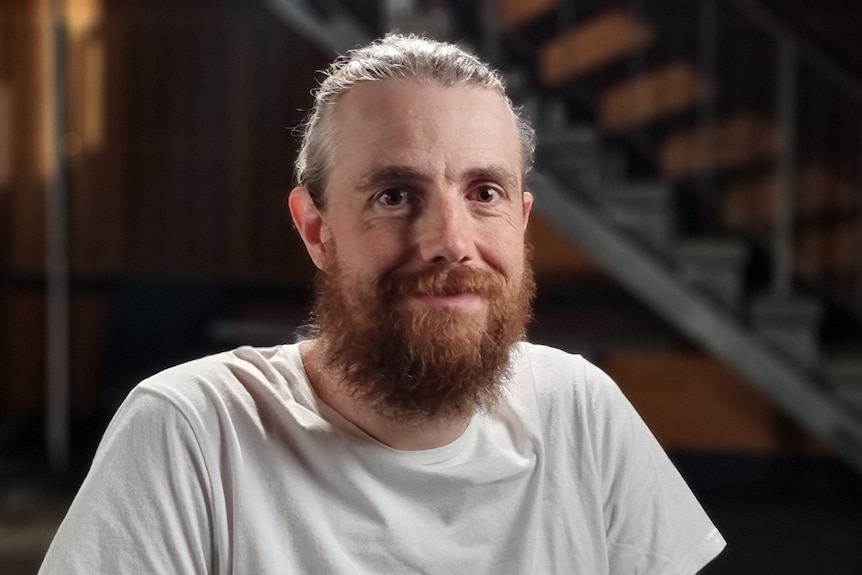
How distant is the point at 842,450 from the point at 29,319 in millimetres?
3830

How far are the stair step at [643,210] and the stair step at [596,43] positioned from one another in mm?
1269

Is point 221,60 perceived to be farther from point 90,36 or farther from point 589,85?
point 589,85

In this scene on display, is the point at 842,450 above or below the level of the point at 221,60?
below

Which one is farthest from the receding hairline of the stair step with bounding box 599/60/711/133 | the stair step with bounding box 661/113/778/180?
the stair step with bounding box 599/60/711/133

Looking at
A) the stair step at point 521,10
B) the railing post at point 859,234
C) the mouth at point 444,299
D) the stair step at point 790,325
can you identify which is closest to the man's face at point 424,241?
the mouth at point 444,299

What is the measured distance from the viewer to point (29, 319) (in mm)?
5027

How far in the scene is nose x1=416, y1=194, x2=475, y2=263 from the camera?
3.04 ft

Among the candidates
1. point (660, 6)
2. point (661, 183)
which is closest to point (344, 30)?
point (661, 183)

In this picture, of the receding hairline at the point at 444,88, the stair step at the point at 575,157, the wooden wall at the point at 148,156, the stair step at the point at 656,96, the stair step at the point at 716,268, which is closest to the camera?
the receding hairline at the point at 444,88

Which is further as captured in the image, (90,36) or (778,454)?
(90,36)

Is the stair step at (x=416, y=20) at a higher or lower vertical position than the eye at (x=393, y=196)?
higher

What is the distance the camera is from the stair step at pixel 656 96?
4.54 meters

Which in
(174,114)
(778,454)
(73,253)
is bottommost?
(778,454)

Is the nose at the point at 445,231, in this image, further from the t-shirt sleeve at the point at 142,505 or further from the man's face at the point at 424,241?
the t-shirt sleeve at the point at 142,505
